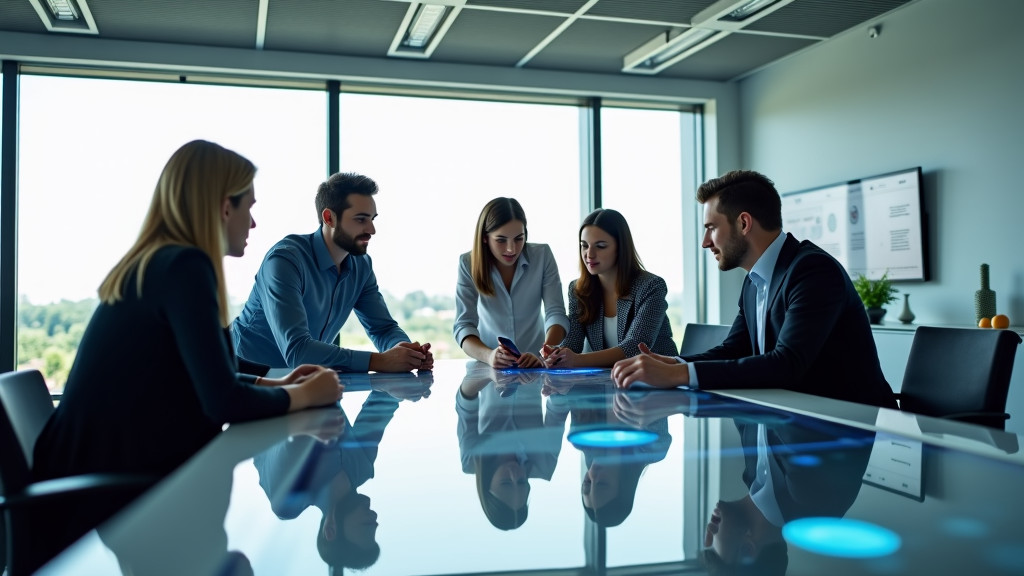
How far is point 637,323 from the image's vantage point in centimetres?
304

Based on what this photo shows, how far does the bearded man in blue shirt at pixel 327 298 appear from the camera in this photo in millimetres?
2576

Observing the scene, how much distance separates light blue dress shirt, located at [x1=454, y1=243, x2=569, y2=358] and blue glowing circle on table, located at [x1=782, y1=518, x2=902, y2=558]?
2.53m

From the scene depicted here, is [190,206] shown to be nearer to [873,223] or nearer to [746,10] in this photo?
[746,10]

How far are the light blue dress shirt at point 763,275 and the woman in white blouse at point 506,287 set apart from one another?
A: 101 centimetres

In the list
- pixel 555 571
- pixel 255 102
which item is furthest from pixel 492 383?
pixel 255 102

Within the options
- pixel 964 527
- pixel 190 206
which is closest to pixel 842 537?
pixel 964 527

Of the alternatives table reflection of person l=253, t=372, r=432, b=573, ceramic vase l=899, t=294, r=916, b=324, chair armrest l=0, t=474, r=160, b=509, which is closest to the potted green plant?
ceramic vase l=899, t=294, r=916, b=324

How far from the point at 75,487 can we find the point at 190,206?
1.86 feet

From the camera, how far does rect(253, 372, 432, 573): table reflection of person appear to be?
2.49 ft

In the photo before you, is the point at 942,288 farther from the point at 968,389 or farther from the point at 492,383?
the point at 492,383

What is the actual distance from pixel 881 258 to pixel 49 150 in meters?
5.55

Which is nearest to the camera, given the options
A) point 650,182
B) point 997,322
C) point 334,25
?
point 997,322

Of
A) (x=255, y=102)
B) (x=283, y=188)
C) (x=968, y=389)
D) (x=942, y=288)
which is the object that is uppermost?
(x=255, y=102)

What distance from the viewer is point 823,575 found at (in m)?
0.66
